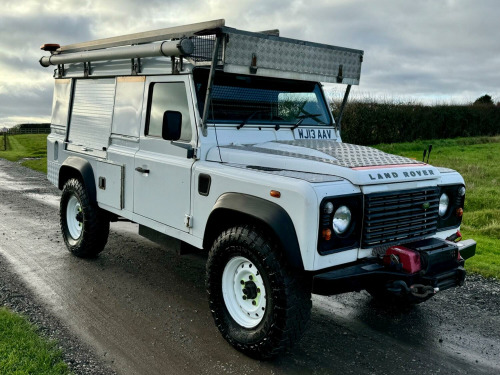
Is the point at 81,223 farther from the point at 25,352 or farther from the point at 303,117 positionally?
the point at 303,117

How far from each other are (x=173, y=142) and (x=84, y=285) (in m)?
2.09

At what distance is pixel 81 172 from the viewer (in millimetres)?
6273

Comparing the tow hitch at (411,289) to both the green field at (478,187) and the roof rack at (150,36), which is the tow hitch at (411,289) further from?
the green field at (478,187)

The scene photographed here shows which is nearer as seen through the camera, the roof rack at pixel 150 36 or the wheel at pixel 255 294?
the wheel at pixel 255 294

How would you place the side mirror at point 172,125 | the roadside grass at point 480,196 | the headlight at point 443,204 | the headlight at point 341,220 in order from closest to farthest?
the headlight at point 341,220
the side mirror at point 172,125
the headlight at point 443,204
the roadside grass at point 480,196

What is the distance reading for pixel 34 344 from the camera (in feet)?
13.7

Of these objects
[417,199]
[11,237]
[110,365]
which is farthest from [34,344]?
[11,237]

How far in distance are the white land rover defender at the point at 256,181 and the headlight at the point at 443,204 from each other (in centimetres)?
2

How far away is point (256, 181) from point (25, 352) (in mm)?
2313

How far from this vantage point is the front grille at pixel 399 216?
387 cm

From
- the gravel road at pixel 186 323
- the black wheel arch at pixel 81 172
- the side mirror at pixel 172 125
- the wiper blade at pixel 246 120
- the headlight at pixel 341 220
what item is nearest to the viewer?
the headlight at pixel 341 220

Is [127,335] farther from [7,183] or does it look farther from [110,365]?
[7,183]

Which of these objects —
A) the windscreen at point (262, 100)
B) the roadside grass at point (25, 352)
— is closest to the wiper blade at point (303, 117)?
the windscreen at point (262, 100)

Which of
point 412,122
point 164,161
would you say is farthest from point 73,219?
point 412,122
